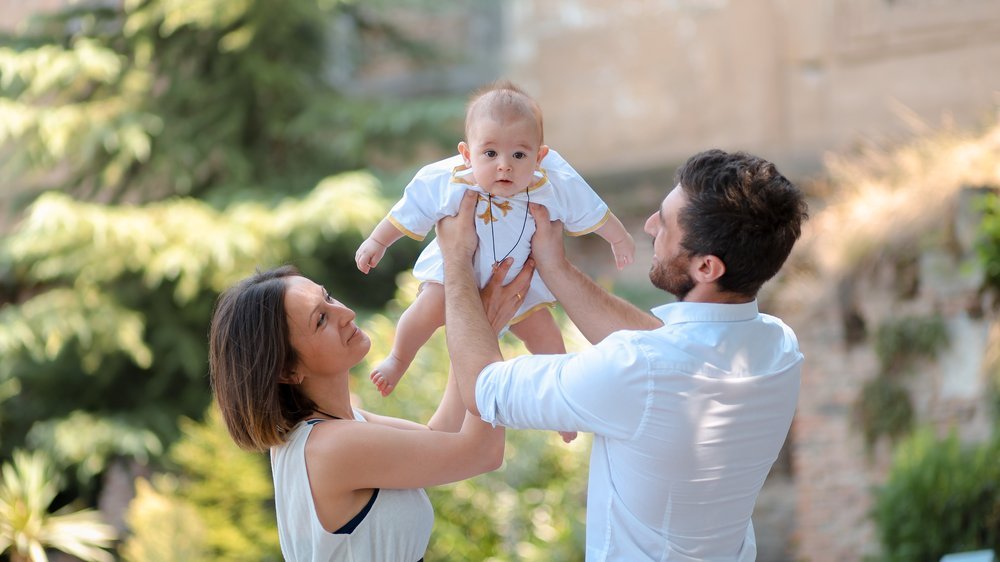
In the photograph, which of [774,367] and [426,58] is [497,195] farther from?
[426,58]

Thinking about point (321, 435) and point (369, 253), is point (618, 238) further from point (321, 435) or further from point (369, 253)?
point (321, 435)

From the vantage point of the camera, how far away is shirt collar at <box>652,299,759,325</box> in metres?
2.39

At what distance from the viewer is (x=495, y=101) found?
2.59 m

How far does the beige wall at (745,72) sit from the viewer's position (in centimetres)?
960

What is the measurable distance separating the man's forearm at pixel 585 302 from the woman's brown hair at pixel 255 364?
24.5 inches

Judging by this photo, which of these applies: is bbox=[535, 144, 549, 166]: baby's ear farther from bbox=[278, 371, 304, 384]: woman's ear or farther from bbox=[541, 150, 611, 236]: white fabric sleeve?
bbox=[278, 371, 304, 384]: woman's ear

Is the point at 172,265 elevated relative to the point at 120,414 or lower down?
elevated

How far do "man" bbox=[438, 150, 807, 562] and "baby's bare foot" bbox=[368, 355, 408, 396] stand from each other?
1.33 ft

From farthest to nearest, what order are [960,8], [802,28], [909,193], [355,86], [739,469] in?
[355,86]
[802,28]
[960,8]
[909,193]
[739,469]

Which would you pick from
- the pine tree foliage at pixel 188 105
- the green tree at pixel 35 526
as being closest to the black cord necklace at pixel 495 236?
the green tree at pixel 35 526

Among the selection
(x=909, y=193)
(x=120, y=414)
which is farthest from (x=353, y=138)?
(x=909, y=193)

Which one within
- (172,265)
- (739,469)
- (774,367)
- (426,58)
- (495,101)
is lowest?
(172,265)

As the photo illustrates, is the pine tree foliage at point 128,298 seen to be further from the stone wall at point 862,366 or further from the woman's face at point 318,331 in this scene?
the woman's face at point 318,331

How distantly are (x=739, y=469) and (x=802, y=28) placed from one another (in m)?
8.61
